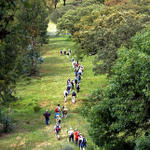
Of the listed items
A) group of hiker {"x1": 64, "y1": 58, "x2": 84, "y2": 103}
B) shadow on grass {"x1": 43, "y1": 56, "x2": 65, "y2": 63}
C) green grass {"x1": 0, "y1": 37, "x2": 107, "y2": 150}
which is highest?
group of hiker {"x1": 64, "y1": 58, "x2": 84, "y2": 103}

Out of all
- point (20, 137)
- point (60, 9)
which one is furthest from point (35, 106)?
point (60, 9)

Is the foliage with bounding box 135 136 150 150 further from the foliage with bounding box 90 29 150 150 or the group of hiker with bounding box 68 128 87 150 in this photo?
the group of hiker with bounding box 68 128 87 150

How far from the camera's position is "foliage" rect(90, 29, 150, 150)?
42.3 ft

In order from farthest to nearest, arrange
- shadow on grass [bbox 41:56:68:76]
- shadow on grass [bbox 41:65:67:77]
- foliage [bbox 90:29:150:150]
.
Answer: shadow on grass [bbox 41:56:68:76], shadow on grass [bbox 41:65:67:77], foliage [bbox 90:29:150:150]

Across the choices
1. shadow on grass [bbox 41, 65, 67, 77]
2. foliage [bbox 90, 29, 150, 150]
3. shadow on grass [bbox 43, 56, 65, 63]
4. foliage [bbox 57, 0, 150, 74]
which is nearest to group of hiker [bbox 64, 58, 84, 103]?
foliage [bbox 57, 0, 150, 74]

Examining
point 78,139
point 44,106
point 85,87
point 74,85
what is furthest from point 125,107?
point 74,85

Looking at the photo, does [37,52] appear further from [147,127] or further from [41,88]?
[147,127]

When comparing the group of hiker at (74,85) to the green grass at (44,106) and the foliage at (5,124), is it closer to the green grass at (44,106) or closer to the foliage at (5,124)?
the green grass at (44,106)

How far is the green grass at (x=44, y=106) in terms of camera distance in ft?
71.1

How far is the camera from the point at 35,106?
1184 inches

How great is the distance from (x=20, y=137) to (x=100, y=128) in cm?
1031

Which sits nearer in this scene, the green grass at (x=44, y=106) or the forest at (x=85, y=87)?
the forest at (x=85, y=87)

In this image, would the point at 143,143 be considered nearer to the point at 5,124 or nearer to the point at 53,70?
the point at 5,124

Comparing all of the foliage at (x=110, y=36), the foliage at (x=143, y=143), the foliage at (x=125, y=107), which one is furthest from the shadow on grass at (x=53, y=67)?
the foliage at (x=143, y=143)
